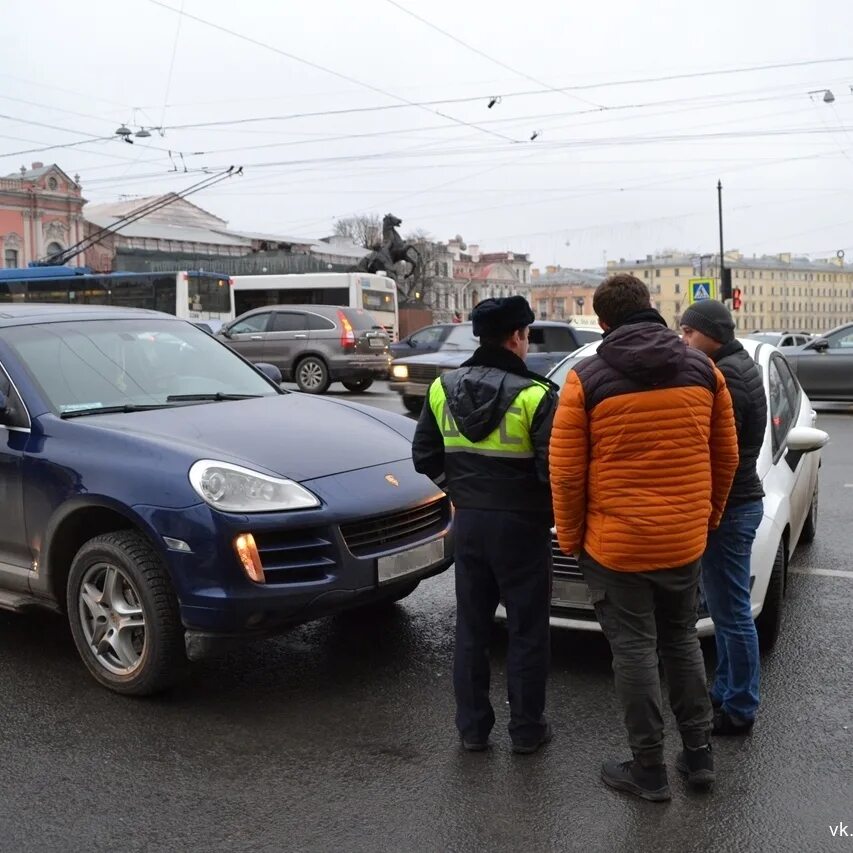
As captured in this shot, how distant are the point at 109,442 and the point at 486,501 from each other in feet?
5.64

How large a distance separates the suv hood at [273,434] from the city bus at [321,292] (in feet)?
79.2

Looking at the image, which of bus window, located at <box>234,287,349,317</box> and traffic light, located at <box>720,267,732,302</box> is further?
bus window, located at <box>234,287,349,317</box>

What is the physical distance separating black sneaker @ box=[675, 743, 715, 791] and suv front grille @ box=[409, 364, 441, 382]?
11.9 meters

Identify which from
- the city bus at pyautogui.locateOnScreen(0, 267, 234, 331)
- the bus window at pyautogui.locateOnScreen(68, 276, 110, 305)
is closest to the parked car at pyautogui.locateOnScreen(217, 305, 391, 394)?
the city bus at pyautogui.locateOnScreen(0, 267, 234, 331)

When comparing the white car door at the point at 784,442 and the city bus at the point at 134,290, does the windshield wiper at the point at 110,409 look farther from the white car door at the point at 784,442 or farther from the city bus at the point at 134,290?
the city bus at the point at 134,290

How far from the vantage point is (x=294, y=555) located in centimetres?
405

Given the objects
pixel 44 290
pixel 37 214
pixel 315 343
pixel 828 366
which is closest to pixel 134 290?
pixel 44 290

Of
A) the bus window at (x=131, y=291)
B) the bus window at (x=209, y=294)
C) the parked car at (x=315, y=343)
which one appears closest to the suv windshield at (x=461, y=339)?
the parked car at (x=315, y=343)

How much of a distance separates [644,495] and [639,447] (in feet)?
0.50

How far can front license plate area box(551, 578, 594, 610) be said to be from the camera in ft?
14.4

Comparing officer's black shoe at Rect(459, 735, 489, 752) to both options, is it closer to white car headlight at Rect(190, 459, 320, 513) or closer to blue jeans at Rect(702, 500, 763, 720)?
blue jeans at Rect(702, 500, 763, 720)

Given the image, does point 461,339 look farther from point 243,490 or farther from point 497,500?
point 497,500

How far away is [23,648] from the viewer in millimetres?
4891

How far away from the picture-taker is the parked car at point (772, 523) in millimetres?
4410
